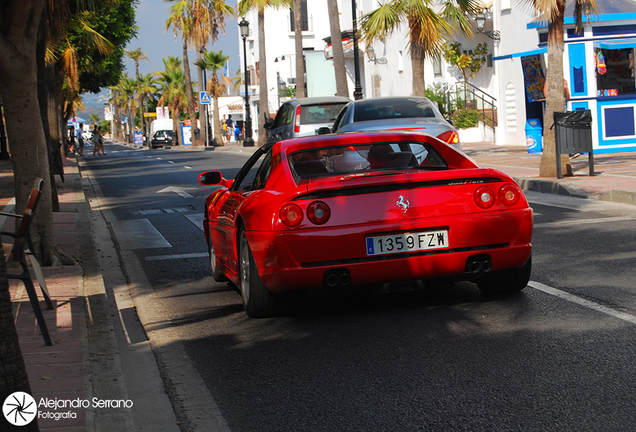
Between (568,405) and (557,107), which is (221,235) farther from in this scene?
(557,107)

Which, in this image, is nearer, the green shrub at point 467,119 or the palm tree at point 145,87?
the green shrub at point 467,119

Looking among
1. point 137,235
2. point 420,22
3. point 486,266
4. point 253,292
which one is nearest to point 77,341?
point 253,292

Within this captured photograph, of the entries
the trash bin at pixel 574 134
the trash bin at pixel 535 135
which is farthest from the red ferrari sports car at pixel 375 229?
the trash bin at pixel 535 135

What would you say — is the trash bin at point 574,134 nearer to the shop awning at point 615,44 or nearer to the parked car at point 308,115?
the parked car at point 308,115

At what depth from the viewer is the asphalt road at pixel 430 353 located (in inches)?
151

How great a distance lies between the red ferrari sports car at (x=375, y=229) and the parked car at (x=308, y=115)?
534 inches

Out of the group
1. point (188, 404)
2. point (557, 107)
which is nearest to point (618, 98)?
point (557, 107)

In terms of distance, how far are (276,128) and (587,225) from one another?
1279cm

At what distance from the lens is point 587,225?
389 inches

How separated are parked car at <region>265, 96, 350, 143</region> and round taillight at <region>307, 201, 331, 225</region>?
14029 millimetres

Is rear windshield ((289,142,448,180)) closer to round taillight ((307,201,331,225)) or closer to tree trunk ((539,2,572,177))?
round taillight ((307,201,331,225))

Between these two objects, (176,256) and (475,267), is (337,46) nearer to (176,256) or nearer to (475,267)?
(176,256)

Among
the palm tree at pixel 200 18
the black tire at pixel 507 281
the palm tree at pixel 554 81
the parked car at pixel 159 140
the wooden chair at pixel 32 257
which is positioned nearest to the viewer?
the wooden chair at pixel 32 257

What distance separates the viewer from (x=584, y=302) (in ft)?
19.4
